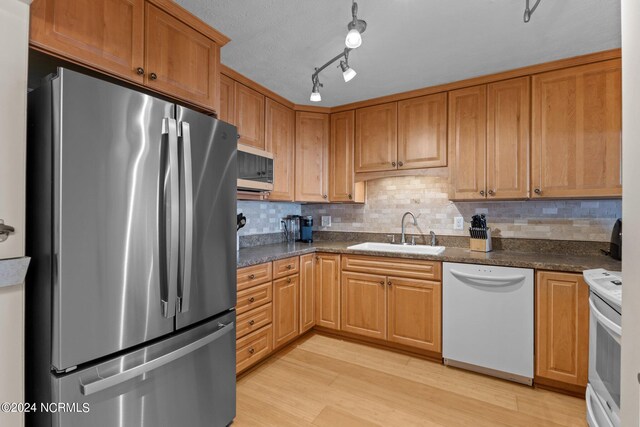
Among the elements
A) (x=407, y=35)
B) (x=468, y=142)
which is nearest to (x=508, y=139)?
(x=468, y=142)

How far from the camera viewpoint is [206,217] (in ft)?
4.96

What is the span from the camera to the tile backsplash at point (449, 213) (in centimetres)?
243

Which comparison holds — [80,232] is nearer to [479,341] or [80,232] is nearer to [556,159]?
[479,341]

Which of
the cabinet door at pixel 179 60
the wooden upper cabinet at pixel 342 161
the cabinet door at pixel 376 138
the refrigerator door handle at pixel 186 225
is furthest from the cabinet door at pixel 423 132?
the refrigerator door handle at pixel 186 225

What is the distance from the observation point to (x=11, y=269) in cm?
103

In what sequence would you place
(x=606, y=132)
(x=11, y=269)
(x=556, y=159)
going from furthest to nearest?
(x=556, y=159) → (x=606, y=132) → (x=11, y=269)

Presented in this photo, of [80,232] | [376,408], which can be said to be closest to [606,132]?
[376,408]

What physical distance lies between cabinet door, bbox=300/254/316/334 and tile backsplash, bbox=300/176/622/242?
822 millimetres

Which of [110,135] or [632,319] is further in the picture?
[110,135]

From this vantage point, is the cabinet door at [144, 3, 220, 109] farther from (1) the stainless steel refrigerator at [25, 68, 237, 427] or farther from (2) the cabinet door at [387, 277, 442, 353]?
(2) the cabinet door at [387, 277, 442, 353]

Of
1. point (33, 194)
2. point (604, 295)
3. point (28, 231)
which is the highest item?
point (33, 194)

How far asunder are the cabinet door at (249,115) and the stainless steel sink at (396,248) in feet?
4.44

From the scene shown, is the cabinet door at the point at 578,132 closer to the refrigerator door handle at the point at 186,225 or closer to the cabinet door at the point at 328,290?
the cabinet door at the point at 328,290

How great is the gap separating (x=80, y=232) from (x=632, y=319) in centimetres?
154
